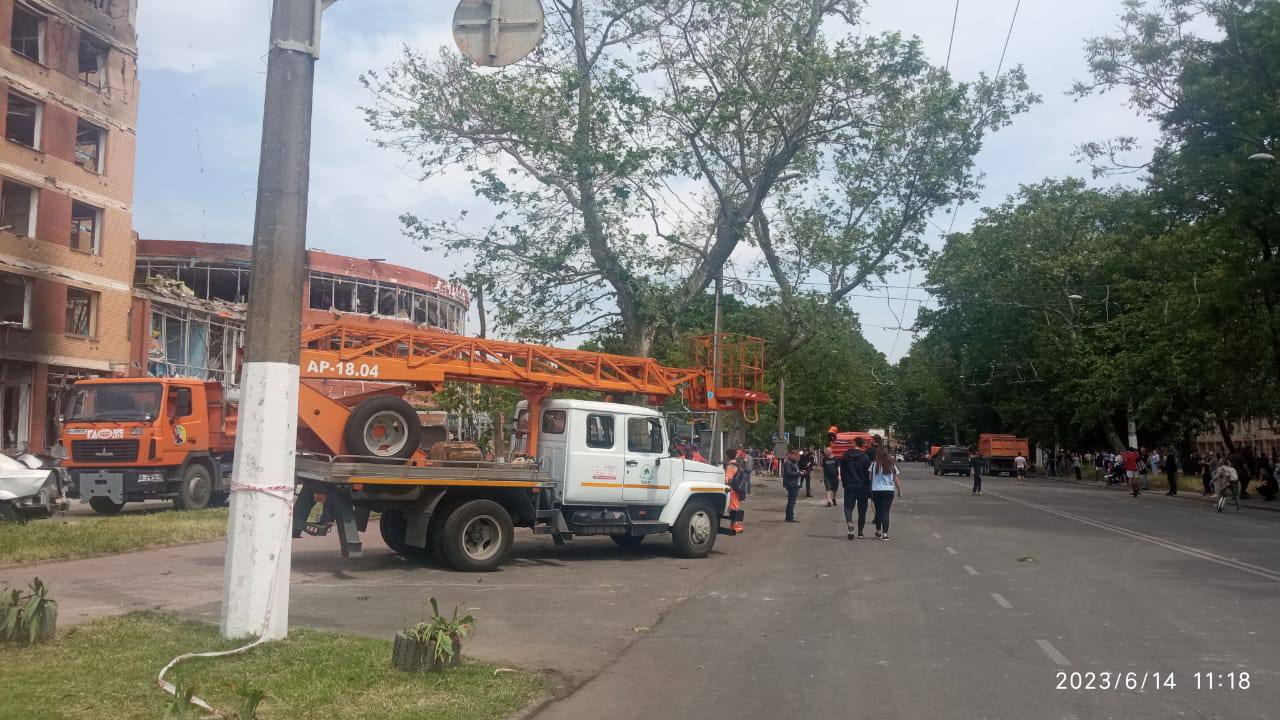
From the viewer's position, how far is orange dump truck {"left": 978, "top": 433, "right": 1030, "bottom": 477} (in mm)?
67375

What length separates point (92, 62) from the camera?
3203cm

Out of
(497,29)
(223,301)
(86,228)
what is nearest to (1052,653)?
(497,29)

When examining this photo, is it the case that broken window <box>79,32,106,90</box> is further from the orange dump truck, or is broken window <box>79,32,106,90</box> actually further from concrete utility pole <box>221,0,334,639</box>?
the orange dump truck

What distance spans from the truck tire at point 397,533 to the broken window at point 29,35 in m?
22.3

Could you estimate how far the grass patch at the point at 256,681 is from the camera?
20.3ft

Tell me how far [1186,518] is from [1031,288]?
33767 mm

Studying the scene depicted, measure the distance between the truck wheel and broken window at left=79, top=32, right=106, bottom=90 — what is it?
15.4m

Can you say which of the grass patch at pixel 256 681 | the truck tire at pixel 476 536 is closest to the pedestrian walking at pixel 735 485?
the truck tire at pixel 476 536

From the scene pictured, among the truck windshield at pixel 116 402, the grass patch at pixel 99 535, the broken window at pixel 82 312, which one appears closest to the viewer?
the grass patch at pixel 99 535

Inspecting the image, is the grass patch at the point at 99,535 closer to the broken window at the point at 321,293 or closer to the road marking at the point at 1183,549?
the road marking at the point at 1183,549

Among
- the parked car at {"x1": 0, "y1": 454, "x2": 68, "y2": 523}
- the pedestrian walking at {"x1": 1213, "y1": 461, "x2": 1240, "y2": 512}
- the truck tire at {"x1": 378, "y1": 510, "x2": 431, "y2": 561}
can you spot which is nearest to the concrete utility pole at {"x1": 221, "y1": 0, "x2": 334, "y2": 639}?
the truck tire at {"x1": 378, "y1": 510, "x2": 431, "y2": 561}

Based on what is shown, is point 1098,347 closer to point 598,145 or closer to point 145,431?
point 598,145
